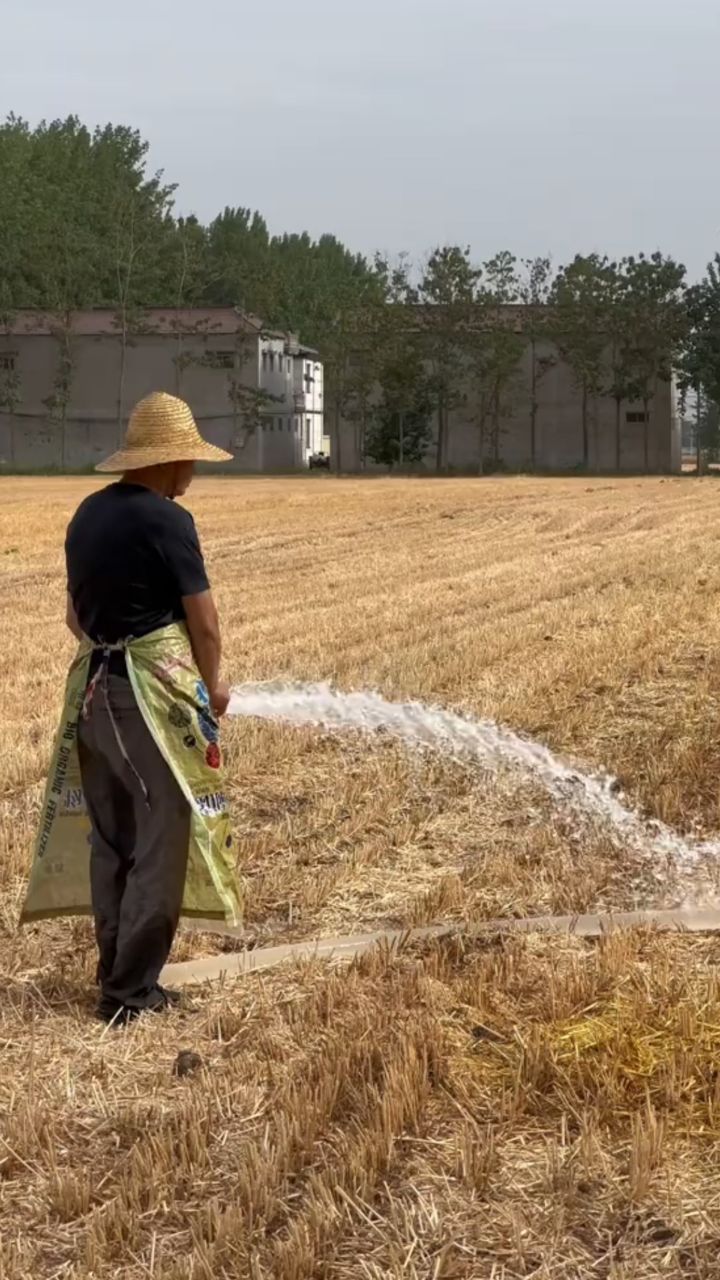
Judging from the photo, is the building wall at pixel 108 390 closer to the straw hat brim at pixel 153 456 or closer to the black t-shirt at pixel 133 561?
the straw hat brim at pixel 153 456

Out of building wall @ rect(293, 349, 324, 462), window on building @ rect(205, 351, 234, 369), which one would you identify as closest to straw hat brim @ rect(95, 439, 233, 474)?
window on building @ rect(205, 351, 234, 369)

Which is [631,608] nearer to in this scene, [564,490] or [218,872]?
[218,872]

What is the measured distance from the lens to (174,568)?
4.14 m

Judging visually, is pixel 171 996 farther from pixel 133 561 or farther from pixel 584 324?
pixel 584 324

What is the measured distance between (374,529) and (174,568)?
20002mm

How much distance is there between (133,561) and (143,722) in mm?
450

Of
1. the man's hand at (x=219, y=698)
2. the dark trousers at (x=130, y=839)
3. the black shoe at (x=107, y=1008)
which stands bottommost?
the black shoe at (x=107, y=1008)

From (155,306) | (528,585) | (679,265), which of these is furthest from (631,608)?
(155,306)

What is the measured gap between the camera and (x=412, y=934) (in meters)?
4.80

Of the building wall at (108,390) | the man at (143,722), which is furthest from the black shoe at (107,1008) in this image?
the building wall at (108,390)

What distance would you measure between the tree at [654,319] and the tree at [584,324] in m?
1.23

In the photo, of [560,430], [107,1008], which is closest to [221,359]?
[560,430]

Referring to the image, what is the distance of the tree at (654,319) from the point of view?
188 feet

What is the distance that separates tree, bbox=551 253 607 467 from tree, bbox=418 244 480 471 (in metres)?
3.57
